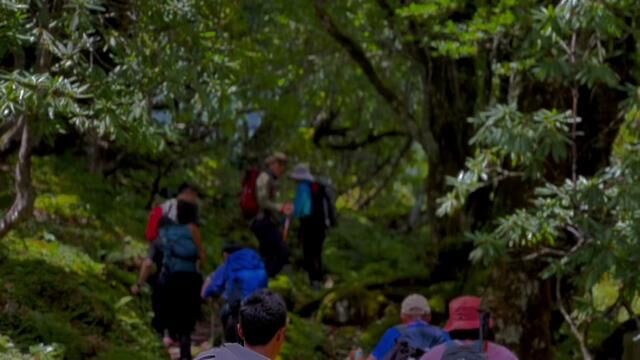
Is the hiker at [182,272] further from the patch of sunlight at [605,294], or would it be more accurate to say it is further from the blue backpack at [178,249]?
the patch of sunlight at [605,294]

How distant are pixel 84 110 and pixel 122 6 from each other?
→ 1.89 meters

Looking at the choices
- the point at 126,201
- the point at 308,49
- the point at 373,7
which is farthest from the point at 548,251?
the point at 126,201

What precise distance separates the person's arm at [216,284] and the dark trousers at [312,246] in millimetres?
4985

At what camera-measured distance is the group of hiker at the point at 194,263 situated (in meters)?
9.32

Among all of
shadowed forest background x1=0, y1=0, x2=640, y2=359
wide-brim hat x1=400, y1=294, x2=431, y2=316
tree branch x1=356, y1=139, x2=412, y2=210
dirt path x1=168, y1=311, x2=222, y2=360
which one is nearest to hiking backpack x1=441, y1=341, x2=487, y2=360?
wide-brim hat x1=400, y1=294, x2=431, y2=316

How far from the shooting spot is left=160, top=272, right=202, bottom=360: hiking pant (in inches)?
395

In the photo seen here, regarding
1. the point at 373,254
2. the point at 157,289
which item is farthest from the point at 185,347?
the point at 373,254

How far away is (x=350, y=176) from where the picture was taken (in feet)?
73.3

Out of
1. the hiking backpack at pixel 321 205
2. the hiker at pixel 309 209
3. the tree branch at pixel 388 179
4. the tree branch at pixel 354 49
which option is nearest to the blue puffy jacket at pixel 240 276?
the tree branch at pixel 354 49

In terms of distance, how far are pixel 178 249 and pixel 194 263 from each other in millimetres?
266

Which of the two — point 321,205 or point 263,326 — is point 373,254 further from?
point 263,326

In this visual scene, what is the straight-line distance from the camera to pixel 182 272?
394 inches

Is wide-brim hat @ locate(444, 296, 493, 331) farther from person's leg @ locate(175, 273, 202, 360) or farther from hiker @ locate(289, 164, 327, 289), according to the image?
hiker @ locate(289, 164, 327, 289)

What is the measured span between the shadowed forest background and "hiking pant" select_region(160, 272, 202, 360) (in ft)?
1.33
